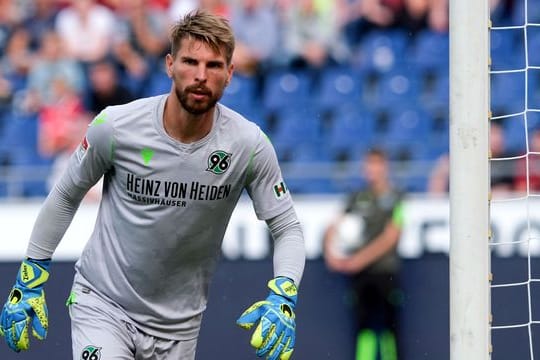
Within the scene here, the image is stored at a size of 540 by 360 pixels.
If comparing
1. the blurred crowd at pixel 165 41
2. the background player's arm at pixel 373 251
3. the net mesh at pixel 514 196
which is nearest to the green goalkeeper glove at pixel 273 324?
the net mesh at pixel 514 196

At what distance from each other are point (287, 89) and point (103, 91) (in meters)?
1.70

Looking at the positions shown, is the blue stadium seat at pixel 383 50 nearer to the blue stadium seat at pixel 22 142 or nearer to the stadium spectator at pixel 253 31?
the stadium spectator at pixel 253 31

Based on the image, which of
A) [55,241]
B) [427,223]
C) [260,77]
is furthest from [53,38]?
[55,241]

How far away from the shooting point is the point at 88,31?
1041 centimetres

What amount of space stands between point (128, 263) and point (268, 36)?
6.51 meters

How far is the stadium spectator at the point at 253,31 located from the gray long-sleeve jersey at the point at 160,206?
628 cm

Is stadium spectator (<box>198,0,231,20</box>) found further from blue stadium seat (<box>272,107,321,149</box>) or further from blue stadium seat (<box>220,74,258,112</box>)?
blue stadium seat (<box>272,107,321,149</box>)

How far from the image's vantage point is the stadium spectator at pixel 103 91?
10016mm

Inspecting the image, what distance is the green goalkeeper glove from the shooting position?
12.3ft

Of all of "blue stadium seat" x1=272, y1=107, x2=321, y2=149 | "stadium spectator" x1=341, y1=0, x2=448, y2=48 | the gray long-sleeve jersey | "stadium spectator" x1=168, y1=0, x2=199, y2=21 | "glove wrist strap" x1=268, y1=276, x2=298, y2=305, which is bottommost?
"glove wrist strap" x1=268, y1=276, x2=298, y2=305

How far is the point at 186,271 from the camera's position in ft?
13.7

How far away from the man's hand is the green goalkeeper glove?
32.5 inches

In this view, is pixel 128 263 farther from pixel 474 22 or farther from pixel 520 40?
pixel 520 40

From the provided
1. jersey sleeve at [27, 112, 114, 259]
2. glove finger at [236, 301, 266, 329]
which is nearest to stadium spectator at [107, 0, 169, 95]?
jersey sleeve at [27, 112, 114, 259]
